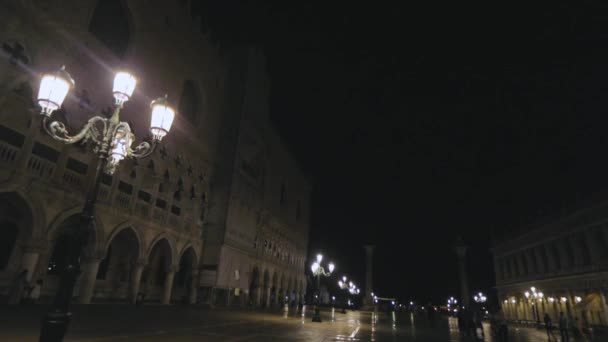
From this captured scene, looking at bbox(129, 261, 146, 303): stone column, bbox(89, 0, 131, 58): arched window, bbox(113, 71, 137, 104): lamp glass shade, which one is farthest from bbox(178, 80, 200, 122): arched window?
bbox(113, 71, 137, 104): lamp glass shade

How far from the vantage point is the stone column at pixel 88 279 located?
16.8m

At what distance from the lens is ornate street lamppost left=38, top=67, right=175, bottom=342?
466 cm

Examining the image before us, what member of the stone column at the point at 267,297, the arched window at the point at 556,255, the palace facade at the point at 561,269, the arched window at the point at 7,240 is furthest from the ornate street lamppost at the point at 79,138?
the arched window at the point at 556,255

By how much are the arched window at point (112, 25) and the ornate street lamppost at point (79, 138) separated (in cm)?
1570

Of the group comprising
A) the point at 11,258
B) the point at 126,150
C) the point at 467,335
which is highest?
the point at 126,150

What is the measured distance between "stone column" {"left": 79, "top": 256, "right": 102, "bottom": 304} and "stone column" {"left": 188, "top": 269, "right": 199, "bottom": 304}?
28.7 ft

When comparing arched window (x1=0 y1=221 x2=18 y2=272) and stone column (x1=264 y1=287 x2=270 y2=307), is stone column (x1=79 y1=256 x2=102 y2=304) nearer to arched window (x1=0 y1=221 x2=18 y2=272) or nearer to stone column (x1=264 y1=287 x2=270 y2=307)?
arched window (x1=0 y1=221 x2=18 y2=272)

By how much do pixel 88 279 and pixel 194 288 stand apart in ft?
30.8

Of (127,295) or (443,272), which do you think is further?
(443,272)

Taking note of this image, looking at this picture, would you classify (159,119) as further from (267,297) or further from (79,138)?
(267,297)

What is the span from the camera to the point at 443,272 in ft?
232

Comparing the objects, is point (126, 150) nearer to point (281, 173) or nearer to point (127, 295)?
point (127, 295)

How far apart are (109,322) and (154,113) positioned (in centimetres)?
759

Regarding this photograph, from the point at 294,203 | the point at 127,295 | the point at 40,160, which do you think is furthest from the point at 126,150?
the point at 294,203
